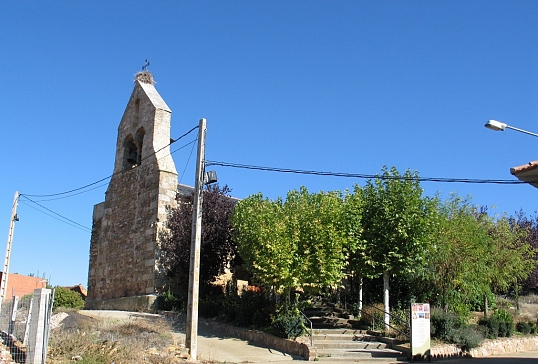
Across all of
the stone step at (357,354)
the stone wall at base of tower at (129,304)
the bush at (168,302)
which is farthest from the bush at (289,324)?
the stone wall at base of tower at (129,304)

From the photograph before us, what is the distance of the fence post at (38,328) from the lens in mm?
10766

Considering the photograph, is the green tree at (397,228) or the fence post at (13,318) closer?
the fence post at (13,318)

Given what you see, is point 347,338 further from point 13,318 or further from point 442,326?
point 13,318

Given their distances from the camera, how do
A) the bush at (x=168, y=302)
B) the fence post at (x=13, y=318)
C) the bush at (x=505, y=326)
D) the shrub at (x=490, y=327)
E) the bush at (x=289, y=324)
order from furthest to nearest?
the bush at (x=168, y=302)
the bush at (x=505, y=326)
the shrub at (x=490, y=327)
the bush at (x=289, y=324)
the fence post at (x=13, y=318)

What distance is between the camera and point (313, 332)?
16.7 m

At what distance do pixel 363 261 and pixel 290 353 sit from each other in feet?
14.6

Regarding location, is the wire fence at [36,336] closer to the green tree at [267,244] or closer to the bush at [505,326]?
the green tree at [267,244]

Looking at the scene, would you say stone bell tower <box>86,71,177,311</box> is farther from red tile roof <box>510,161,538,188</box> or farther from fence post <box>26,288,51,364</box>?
red tile roof <box>510,161,538,188</box>

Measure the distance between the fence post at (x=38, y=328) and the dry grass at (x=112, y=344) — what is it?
0.57 metres

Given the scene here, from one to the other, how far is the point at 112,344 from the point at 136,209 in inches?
488

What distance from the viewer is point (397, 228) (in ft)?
58.7

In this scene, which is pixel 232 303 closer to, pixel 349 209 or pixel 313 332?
pixel 313 332

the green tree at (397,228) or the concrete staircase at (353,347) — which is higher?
A: the green tree at (397,228)

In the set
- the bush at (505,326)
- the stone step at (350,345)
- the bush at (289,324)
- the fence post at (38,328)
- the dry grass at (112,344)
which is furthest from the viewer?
the bush at (505,326)
